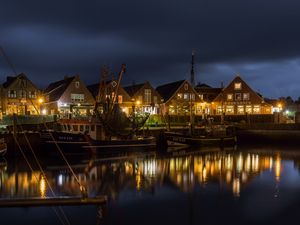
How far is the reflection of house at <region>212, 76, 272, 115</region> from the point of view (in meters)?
75.1

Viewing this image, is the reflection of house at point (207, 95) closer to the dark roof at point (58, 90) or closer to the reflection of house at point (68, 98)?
the reflection of house at point (68, 98)

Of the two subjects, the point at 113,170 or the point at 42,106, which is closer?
the point at 113,170

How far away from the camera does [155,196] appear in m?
21.8

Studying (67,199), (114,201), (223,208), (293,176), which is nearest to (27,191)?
(114,201)

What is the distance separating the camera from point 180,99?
71.2m

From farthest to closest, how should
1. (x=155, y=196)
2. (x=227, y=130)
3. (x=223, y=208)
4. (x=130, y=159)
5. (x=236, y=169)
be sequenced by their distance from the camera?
(x=227, y=130) < (x=130, y=159) < (x=236, y=169) < (x=155, y=196) < (x=223, y=208)

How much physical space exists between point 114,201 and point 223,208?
5.87 metres

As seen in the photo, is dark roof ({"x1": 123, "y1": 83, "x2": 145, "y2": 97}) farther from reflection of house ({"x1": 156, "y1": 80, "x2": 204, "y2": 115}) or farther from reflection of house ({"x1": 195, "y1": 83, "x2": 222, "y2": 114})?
reflection of house ({"x1": 195, "y1": 83, "x2": 222, "y2": 114})

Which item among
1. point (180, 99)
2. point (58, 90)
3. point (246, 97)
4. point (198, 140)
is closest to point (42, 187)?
point (198, 140)

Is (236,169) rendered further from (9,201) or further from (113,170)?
(9,201)

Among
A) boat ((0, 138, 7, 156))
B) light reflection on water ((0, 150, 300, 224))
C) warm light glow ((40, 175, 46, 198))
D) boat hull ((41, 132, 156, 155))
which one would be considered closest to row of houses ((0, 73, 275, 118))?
boat hull ((41, 132, 156, 155))

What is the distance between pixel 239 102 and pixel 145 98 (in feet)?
66.0

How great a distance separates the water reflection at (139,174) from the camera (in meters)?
23.7

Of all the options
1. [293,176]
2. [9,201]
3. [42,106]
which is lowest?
[293,176]
